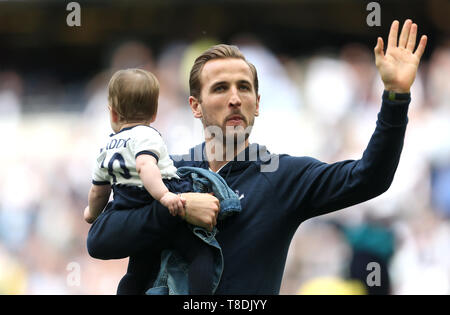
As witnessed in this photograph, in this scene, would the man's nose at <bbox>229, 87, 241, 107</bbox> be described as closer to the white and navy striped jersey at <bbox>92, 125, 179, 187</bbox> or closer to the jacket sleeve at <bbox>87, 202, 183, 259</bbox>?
the white and navy striped jersey at <bbox>92, 125, 179, 187</bbox>

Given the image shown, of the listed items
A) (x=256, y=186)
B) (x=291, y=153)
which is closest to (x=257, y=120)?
(x=291, y=153)

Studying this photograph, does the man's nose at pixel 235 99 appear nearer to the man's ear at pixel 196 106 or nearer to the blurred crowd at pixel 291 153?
the man's ear at pixel 196 106

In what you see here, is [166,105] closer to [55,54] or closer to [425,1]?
[55,54]

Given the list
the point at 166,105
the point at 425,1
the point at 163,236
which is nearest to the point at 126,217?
the point at 163,236

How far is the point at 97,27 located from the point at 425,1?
3955mm

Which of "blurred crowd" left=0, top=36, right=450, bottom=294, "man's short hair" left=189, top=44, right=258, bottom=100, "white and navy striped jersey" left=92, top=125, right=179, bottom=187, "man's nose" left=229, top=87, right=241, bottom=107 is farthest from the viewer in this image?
"blurred crowd" left=0, top=36, right=450, bottom=294

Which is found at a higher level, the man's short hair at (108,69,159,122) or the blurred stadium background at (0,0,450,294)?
the blurred stadium background at (0,0,450,294)

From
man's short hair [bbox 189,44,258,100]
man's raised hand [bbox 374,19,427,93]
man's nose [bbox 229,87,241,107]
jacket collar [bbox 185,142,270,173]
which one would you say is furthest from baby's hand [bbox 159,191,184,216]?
man's raised hand [bbox 374,19,427,93]

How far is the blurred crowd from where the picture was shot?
6.05 metres

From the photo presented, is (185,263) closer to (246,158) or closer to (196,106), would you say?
(246,158)

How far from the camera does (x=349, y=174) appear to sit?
7.35ft

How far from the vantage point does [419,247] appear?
612cm

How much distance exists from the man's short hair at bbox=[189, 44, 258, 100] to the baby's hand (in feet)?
1.86

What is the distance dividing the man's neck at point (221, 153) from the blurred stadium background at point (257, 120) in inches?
84.5
